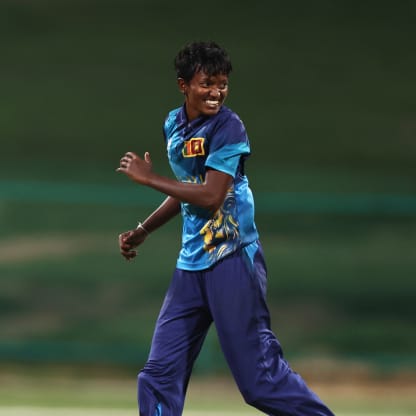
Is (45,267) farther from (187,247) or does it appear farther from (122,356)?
(187,247)

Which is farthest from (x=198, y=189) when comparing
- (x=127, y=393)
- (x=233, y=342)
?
(x=127, y=393)

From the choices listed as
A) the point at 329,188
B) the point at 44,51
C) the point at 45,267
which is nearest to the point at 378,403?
the point at 45,267

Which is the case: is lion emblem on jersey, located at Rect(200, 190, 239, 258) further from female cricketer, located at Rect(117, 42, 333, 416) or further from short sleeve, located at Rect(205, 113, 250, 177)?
short sleeve, located at Rect(205, 113, 250, 177)

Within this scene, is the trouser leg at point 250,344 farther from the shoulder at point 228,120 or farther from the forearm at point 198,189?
the shoulder at point 228,120

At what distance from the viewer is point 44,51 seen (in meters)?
22.2

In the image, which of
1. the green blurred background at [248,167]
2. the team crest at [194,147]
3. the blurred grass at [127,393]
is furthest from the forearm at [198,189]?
the green blurred background at [248,167]

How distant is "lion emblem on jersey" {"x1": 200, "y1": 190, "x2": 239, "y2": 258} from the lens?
5008 millimetres

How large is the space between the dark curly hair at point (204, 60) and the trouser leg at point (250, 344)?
0.74 metres

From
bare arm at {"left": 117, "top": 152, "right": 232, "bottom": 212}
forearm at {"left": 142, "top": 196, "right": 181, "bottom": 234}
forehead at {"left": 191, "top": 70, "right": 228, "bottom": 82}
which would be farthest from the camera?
forearm at {"left": 142, "top": 196, "right": 181, "bottom": 234}

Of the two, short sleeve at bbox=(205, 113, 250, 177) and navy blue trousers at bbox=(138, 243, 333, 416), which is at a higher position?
short sleeve at bbox=(205, 113, 250, 177)

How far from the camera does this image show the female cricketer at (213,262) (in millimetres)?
4891

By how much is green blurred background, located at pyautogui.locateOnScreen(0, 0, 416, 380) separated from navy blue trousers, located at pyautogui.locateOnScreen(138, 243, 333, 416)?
3990mm

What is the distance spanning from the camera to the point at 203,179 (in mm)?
5020

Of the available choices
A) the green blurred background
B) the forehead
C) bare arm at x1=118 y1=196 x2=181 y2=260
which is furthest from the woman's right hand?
the green blurred background
